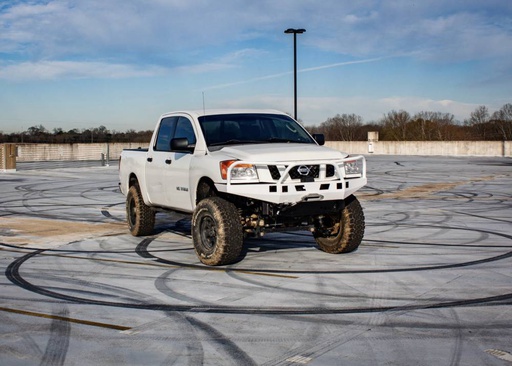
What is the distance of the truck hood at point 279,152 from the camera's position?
823 cm

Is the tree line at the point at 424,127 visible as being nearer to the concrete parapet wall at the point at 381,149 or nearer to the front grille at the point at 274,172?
the concrete parapet wall at the point at 381,149

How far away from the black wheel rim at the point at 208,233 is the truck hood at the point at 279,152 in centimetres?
91

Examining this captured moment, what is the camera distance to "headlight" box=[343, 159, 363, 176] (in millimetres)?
8758

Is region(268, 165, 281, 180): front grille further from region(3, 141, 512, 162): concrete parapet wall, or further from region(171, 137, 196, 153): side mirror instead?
region(3, 141, 512, 162): concrete parapet wall

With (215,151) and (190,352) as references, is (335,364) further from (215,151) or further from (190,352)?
(215,151)

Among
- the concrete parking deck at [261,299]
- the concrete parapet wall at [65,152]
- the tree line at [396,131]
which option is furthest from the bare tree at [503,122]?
the concrete parking deck at [261,299]

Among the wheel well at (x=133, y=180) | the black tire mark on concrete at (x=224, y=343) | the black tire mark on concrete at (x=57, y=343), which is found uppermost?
the wheel well at (x=133, y=180)

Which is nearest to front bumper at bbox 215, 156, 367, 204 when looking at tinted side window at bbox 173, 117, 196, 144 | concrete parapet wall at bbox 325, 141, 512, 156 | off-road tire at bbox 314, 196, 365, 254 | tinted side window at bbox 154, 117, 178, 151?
off-road tire at bbox 314, 196, 365, 254

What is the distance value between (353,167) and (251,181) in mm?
1532

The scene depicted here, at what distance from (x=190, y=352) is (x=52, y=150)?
6097 cm

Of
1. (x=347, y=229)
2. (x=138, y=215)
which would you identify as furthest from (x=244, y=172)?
(x=138, y=215)

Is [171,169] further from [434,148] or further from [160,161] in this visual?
[434,148]

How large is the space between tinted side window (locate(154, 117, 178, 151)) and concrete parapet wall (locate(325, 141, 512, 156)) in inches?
2147

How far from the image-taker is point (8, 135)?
8419cm
